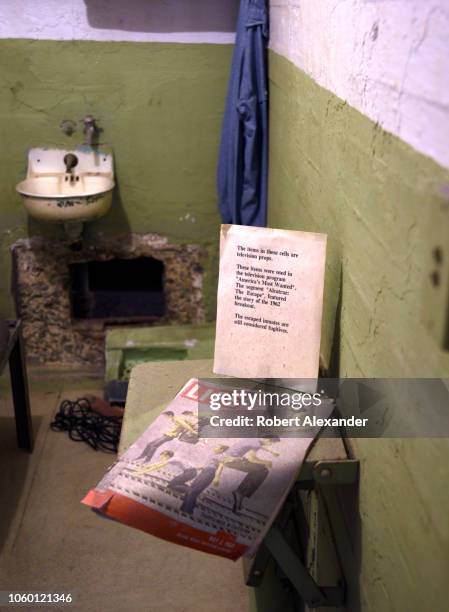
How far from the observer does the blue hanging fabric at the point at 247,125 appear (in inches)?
102

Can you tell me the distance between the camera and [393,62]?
107cm

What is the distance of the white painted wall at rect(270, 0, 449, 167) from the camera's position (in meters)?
0.89

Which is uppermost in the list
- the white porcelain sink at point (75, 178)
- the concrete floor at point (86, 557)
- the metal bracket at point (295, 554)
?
the white porcelain sink at point (75, 178)

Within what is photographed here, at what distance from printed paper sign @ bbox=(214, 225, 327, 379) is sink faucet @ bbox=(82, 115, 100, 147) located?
1.80 metres

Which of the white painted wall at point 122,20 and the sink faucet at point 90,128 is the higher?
the white painted wall at point 122,20

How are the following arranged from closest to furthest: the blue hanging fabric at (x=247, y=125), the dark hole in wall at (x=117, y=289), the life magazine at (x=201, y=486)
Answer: the life magazine at (x=201, y=486), the blue hanging fabric at (x=247, y=125), the dark hole in wall at (x=117, y=289)

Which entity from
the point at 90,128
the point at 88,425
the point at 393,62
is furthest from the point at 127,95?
the point at 393,62

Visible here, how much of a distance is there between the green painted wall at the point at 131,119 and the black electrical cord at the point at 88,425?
65 cm

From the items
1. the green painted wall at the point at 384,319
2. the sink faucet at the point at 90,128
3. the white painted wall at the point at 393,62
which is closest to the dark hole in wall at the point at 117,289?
the sink faucet at the point at 90,128

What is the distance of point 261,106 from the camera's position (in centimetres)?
266

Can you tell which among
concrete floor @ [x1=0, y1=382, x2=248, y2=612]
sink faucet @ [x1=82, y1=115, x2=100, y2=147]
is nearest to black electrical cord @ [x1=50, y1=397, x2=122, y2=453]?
concrete floor @ [x1=0, y1=382, x2=248, y2=612]

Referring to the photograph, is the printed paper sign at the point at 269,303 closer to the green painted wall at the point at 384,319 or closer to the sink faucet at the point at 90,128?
the green painted wall at the point at 384,319

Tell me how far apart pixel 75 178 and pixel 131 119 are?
39 cm

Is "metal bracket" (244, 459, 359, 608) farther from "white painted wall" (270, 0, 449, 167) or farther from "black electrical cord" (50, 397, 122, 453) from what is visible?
"black electrical cord" (50, 397, 122, 453)
